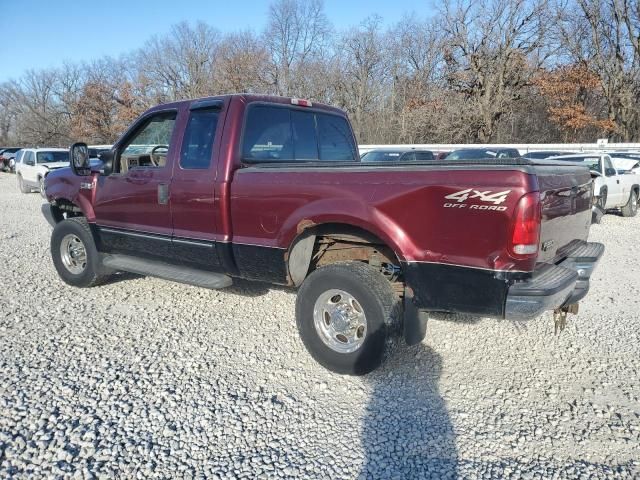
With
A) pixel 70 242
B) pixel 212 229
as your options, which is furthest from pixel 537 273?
pixel 70 242

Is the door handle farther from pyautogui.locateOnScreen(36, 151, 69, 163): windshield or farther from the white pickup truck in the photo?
pyautogui.locateOnScreen(36, 151, 69, 163): windshield

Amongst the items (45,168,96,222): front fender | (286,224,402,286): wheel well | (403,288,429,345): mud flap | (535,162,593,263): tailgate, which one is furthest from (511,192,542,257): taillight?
(45,168,96,222): front fender

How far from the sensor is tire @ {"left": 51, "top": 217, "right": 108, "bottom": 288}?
566 centimetres

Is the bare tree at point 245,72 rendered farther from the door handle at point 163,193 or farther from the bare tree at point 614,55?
the door handle at point 163,193

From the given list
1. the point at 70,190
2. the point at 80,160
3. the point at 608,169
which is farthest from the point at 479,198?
the point at 608,169

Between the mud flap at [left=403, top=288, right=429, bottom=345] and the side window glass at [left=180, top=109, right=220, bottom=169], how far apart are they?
212 cm

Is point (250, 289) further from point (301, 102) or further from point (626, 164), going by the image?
point (626, 164)

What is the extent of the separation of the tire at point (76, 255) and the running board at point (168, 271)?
0.22 metres

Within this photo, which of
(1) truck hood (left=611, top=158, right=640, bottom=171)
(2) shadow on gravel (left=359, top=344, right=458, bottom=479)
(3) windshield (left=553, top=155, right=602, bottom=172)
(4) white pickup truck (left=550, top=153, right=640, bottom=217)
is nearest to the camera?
(2) shadow on gravel (left=359, top=344, right=458, bottom=479)

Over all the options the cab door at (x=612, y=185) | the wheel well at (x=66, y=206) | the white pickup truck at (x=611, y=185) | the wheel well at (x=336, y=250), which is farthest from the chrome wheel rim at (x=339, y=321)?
the cab door at (x=612, y=185)

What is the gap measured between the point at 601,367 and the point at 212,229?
338 centimetres

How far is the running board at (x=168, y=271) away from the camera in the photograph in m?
4.52

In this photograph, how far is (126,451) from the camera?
9.30 feet

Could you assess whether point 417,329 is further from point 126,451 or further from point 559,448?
point 126,451
